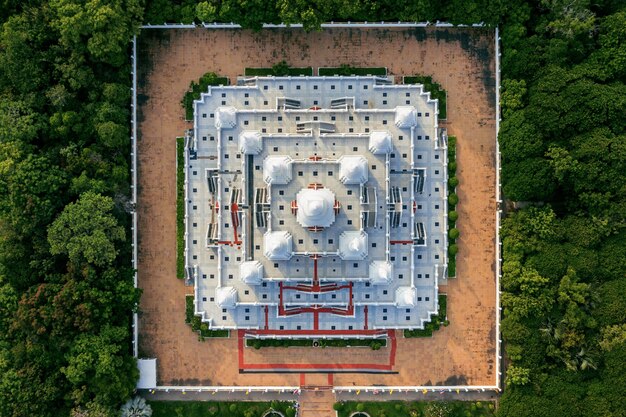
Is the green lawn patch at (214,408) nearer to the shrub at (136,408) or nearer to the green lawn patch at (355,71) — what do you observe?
the shrub at (136,408)

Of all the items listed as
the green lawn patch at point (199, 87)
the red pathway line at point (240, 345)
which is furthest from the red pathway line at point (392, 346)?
the green lawn patch at point (199, 87)

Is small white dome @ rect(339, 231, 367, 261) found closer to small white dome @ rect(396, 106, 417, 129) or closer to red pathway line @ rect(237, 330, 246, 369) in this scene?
small white dome @ rect(396, 106, 417, 129)

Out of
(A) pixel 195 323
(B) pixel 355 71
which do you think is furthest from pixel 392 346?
(B) pixel 355 71

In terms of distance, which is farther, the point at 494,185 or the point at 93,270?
the point at 494,185

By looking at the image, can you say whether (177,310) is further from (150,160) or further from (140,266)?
(150,160)

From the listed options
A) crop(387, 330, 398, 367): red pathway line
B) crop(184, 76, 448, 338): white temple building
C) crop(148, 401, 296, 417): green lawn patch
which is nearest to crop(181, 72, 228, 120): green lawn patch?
crop(184, 76, 448, 338): white temple building

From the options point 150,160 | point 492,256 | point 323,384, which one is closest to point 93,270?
point 150,160
